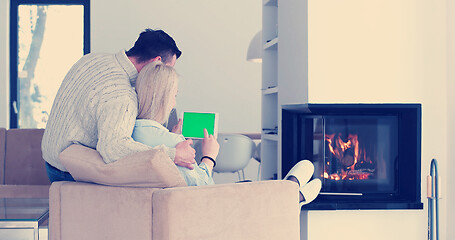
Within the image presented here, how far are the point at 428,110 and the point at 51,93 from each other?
477 centimetres

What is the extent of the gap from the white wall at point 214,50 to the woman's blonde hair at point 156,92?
4240mm

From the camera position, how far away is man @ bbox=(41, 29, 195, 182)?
191 cm

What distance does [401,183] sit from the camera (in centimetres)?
299

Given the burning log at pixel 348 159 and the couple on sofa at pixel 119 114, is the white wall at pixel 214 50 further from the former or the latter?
the couple on sofa at pixel 119 114

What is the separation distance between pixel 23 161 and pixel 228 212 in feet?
7.30

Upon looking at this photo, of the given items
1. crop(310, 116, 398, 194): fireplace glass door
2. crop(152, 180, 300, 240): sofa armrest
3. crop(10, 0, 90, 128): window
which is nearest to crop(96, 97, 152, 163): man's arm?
crop(152, 180, 300, 240): sofa armrest

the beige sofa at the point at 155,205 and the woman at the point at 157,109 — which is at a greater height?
the woman at the point at 157,109

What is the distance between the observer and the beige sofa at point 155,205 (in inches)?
66.0

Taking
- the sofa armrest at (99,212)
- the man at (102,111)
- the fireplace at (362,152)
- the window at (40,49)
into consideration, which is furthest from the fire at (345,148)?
the window at (40,49)

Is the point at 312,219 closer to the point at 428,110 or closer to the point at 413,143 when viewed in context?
the point at 413,143

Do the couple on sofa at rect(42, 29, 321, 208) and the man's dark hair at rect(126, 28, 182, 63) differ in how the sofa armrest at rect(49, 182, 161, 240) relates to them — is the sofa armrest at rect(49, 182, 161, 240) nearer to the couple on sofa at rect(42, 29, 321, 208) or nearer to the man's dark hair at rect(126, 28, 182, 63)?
the couple on sofa at rect(42, 29, 321, 208)

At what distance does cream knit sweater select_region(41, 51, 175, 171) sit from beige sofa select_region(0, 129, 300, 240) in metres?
0.11

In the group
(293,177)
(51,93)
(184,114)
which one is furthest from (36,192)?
(51,93)

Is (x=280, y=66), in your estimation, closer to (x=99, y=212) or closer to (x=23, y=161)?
(x=23, y=161)
